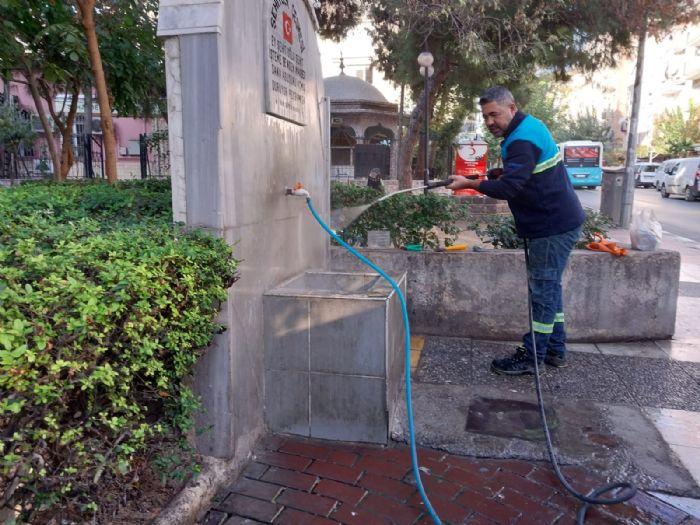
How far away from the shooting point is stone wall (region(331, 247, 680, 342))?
4.84 meters

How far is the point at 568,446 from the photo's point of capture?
312cm

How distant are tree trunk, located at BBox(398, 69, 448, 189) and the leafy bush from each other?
369 inches

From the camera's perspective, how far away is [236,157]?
9.27 ft

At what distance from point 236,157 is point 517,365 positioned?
2.61 metres

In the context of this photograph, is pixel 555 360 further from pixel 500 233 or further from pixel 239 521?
pixel 239 521

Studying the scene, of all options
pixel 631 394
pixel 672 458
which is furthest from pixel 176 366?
pixel 631 394

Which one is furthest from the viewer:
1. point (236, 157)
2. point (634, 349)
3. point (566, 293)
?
point (566, 293)

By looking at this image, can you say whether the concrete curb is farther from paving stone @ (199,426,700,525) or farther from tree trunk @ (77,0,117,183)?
tree trunk @ (77,0,117,183)

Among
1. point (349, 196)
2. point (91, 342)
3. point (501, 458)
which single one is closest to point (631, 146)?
point (349, 196)

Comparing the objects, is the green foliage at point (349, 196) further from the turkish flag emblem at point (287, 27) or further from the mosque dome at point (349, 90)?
the mosque dome at point (349, 90)

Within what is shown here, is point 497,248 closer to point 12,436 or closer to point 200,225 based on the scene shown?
point 200,225

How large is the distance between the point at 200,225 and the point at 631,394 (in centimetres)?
311

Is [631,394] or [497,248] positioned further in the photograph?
[497,248]

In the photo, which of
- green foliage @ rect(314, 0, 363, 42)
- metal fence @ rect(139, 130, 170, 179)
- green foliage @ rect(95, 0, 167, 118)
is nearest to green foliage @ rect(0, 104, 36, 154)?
metal fence @ rect(139, 130, 170, 179)
